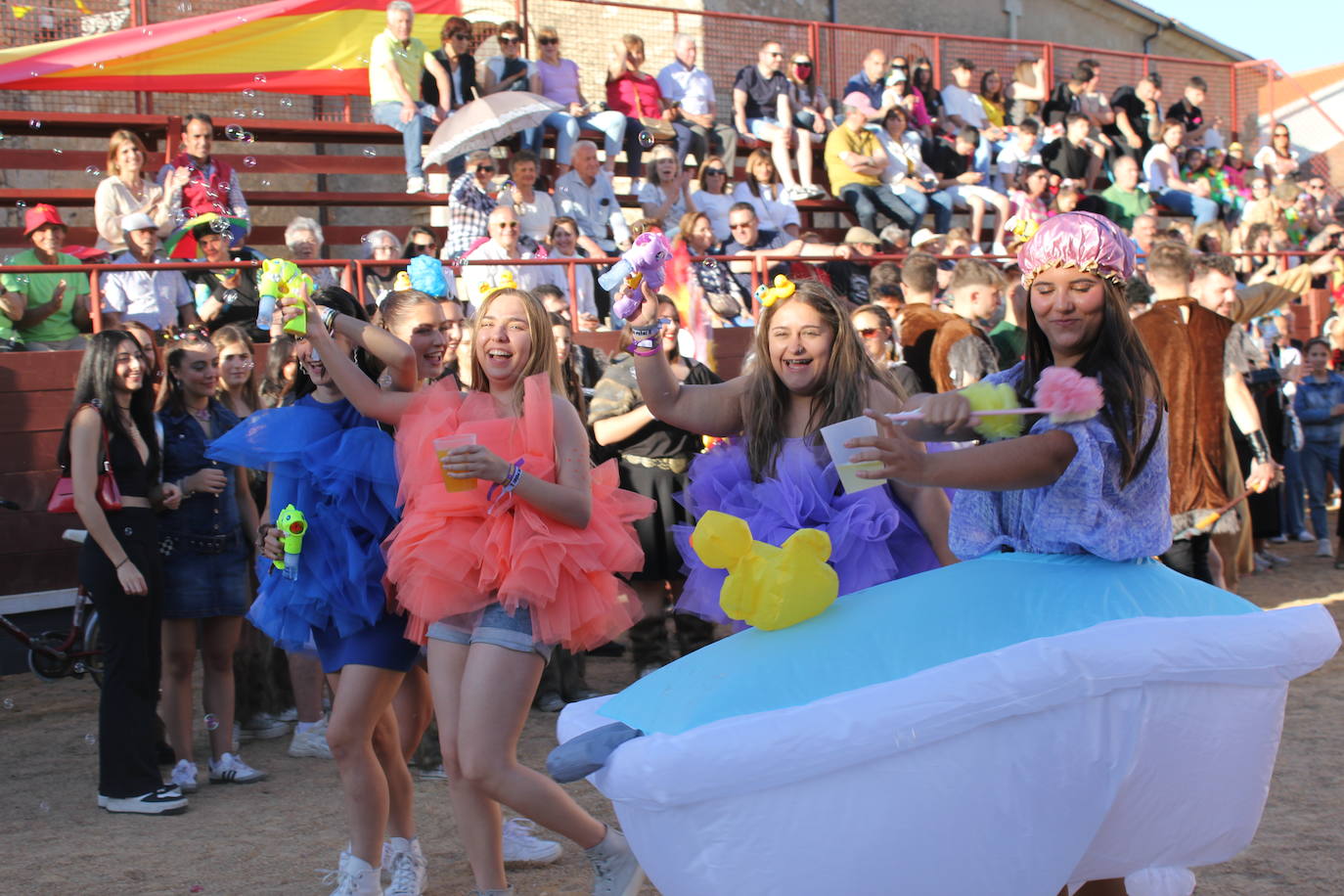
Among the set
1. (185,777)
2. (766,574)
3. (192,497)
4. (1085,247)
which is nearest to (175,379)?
(192,497)

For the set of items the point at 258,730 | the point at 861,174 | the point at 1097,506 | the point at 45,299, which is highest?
the point at 861,174

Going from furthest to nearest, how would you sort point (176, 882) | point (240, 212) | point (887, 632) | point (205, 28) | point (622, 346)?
point (205, 28), point (240, 212), point (622, 346), point (176, 882), point (887, 632)

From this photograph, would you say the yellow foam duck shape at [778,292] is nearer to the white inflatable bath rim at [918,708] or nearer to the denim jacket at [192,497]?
the white inflatable bath rim at [918,708]

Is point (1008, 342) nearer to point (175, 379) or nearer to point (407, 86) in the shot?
point (175, 379)

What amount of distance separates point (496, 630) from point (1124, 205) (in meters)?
12.7

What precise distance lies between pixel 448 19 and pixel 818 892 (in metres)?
10.4

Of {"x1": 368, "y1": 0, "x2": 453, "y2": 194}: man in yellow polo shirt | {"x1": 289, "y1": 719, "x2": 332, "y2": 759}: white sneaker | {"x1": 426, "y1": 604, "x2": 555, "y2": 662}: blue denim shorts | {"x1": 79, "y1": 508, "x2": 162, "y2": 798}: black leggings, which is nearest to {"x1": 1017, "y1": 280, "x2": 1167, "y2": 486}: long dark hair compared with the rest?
{"x1": 426, "y1": 604, "x2": 555, "y2": 662}: blue denim shorts

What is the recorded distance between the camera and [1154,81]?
58.2ft

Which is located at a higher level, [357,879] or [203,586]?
[203,586]

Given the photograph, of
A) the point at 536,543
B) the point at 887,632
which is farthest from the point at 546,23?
the point at 887,632

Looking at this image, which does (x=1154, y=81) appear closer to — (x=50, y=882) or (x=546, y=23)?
(x=546, y=23)

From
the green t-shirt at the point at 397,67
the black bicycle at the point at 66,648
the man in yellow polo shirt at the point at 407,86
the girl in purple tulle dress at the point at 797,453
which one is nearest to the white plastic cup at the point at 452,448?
the girl in purple tulle dress at the point at 797,453

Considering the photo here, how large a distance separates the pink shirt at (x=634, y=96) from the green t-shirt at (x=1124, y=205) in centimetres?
519

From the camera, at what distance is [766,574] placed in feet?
8.63
